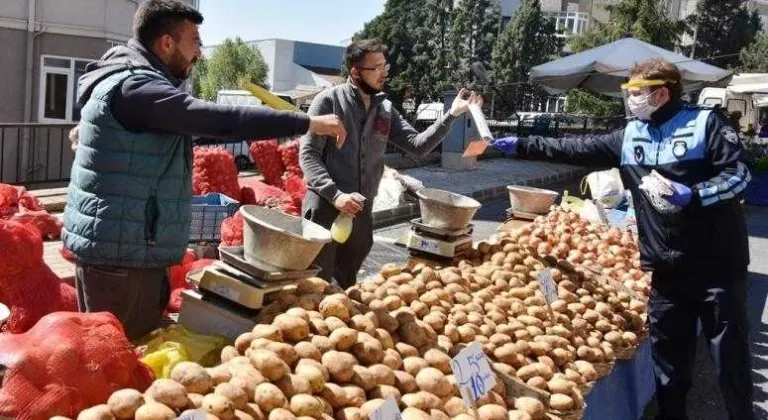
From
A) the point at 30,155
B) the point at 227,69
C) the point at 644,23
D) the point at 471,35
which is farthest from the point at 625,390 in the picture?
the point at 227,69

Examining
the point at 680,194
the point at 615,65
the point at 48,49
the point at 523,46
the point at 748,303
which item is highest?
the point at 523,46

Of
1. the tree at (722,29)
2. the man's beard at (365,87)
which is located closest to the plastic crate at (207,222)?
the man's beard at (365,87)

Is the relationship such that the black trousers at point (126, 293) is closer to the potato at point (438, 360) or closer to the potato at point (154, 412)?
the potato at point (154, 412)

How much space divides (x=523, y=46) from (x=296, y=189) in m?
35.6

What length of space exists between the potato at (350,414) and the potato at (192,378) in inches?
16.5

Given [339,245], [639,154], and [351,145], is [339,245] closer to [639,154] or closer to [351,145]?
[351,145]

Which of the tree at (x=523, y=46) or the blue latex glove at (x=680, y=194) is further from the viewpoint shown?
the tree at (x=523, y=46)

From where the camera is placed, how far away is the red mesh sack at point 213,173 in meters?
6.45

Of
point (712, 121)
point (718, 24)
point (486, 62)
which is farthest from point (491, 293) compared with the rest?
point (718, 24)

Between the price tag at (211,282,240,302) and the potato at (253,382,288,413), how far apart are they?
659mm

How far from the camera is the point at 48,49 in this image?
13.2 m

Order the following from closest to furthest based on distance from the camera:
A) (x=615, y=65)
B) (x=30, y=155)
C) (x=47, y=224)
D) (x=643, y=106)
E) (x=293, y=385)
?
1. (x=293, y=385)
2. (x=643, y=106)
3. (x=47, y=224)
4. (x=615, y=65)
5. (x=30, y=155)

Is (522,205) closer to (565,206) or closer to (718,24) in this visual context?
(565,206)

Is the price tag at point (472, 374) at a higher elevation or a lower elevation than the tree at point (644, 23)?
lower
